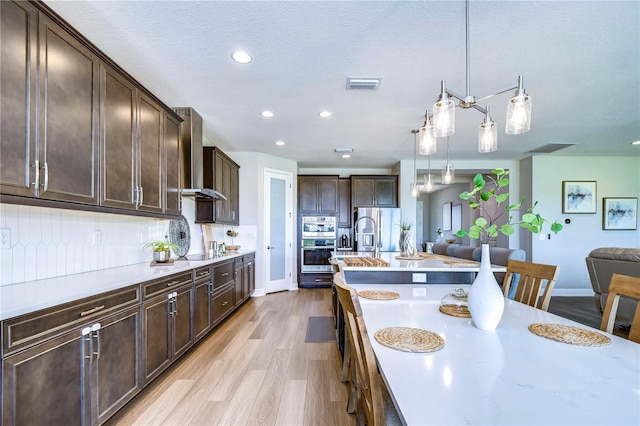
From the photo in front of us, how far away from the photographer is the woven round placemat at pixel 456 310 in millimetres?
1399

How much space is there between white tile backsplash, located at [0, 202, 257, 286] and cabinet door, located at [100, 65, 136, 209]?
337 millimetres

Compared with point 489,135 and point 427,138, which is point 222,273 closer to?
point 427,138

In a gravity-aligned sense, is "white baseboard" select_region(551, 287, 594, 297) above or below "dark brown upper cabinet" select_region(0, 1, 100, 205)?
below

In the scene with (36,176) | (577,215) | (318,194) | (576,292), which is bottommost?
(576,292)

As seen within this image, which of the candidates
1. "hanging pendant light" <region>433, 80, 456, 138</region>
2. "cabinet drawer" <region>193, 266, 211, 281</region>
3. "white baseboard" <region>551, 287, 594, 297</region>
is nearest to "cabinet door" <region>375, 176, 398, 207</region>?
"white baseboard" <region>551, 287, 594, 297</region>

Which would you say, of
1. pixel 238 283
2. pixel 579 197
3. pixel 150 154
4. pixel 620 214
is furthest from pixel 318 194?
pixel 620 214

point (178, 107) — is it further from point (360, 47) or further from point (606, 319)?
point (606, 319)

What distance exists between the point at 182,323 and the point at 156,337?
40 centimetres

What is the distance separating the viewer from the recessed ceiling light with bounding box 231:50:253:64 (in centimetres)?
220

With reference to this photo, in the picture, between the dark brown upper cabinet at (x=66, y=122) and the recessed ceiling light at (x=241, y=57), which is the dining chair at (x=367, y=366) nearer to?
the dark brown upper cabinet at (x=66, y=122)

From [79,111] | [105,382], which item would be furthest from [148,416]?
[79,111]

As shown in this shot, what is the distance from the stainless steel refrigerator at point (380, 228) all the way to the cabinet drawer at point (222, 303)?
2.93 metres

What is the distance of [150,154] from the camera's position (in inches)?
99.7

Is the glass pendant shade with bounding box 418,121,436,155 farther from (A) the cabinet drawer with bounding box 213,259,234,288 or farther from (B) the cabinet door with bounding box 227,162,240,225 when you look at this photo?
(B) the cabinet door with bounding box 227,162,240,225
